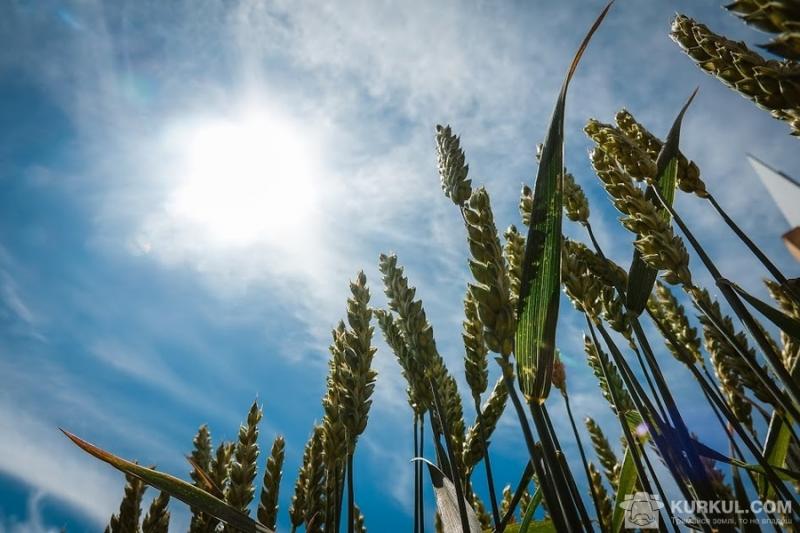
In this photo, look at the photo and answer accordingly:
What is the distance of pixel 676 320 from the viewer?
2332 mm

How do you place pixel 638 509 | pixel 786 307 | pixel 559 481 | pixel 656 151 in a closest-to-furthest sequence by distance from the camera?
pixel 559 481, pixel 638 509, pixel 656 151, pixel 786 307

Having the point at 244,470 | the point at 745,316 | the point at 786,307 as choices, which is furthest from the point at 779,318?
the point at 244,470

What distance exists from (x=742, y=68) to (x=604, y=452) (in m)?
2.47

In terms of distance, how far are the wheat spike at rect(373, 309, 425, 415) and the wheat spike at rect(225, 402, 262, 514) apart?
2.42 feet

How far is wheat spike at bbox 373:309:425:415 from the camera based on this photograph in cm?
131

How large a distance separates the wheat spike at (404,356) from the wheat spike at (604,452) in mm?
1542

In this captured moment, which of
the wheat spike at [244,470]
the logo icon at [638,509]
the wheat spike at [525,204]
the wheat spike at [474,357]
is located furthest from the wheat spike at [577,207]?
the wheat spike at [244,470]

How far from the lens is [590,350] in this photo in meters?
2.04

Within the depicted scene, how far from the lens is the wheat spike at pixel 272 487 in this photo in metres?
1.83

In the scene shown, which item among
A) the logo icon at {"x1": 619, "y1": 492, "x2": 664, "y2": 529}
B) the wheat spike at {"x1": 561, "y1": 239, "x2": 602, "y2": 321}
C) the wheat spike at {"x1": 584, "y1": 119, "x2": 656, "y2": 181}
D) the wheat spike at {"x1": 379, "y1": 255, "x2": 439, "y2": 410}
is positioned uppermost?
the wheat spike at {"x1": 584, "y1": 119, "x2": 656, "y2": 181}

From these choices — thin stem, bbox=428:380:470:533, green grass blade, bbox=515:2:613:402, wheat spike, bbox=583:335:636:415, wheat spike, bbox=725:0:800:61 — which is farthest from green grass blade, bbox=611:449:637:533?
wheat spike, bbox=725:0:800:61

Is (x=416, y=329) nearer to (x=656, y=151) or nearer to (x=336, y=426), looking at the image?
(x=336, y=426)

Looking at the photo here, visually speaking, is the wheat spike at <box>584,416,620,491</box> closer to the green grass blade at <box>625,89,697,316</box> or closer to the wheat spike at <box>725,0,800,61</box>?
the green grass blade at <box>625,89,697,316</box>

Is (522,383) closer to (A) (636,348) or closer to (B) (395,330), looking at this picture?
(B) (395,330)
